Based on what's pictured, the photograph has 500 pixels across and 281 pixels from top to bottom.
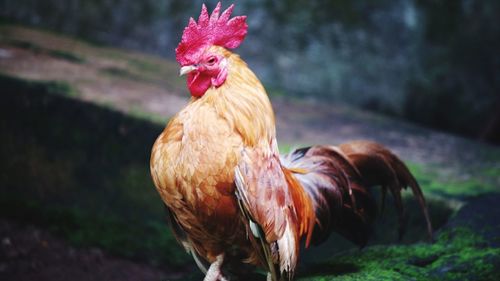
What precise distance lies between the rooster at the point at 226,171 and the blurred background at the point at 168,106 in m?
0.46

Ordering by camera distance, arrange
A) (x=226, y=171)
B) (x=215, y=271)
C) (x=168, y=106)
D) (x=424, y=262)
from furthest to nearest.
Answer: (x=168, y=106) < (x=424, y=262) < (x=215, y=271) < (x=226, y=171)

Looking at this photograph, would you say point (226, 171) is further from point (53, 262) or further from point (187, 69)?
point (53, 262)

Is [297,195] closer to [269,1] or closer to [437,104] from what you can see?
[269,1]

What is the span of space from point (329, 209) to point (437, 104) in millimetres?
6067

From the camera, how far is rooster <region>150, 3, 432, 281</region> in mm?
2662

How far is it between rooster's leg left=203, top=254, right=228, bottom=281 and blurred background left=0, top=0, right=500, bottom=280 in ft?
0.83

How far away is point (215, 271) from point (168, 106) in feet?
9.97

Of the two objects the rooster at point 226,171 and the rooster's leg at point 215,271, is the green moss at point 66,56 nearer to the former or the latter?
the rooster at point 226,171

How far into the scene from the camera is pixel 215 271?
3.01 metres

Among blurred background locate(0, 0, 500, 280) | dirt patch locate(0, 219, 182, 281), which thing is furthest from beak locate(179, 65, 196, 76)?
dirt patch locate(0, 219, 182, 281)

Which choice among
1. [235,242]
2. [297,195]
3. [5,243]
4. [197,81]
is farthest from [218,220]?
[5,243]

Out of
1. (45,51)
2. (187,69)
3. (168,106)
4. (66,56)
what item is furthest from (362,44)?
(187,69)

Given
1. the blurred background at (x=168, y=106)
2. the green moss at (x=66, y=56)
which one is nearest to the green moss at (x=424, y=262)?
the blurred background at (x=168, y=106)

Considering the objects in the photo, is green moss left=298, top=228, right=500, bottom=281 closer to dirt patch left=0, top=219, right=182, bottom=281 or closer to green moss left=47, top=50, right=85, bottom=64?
dirt patch left=0, top=219, right=182, bottom=281
